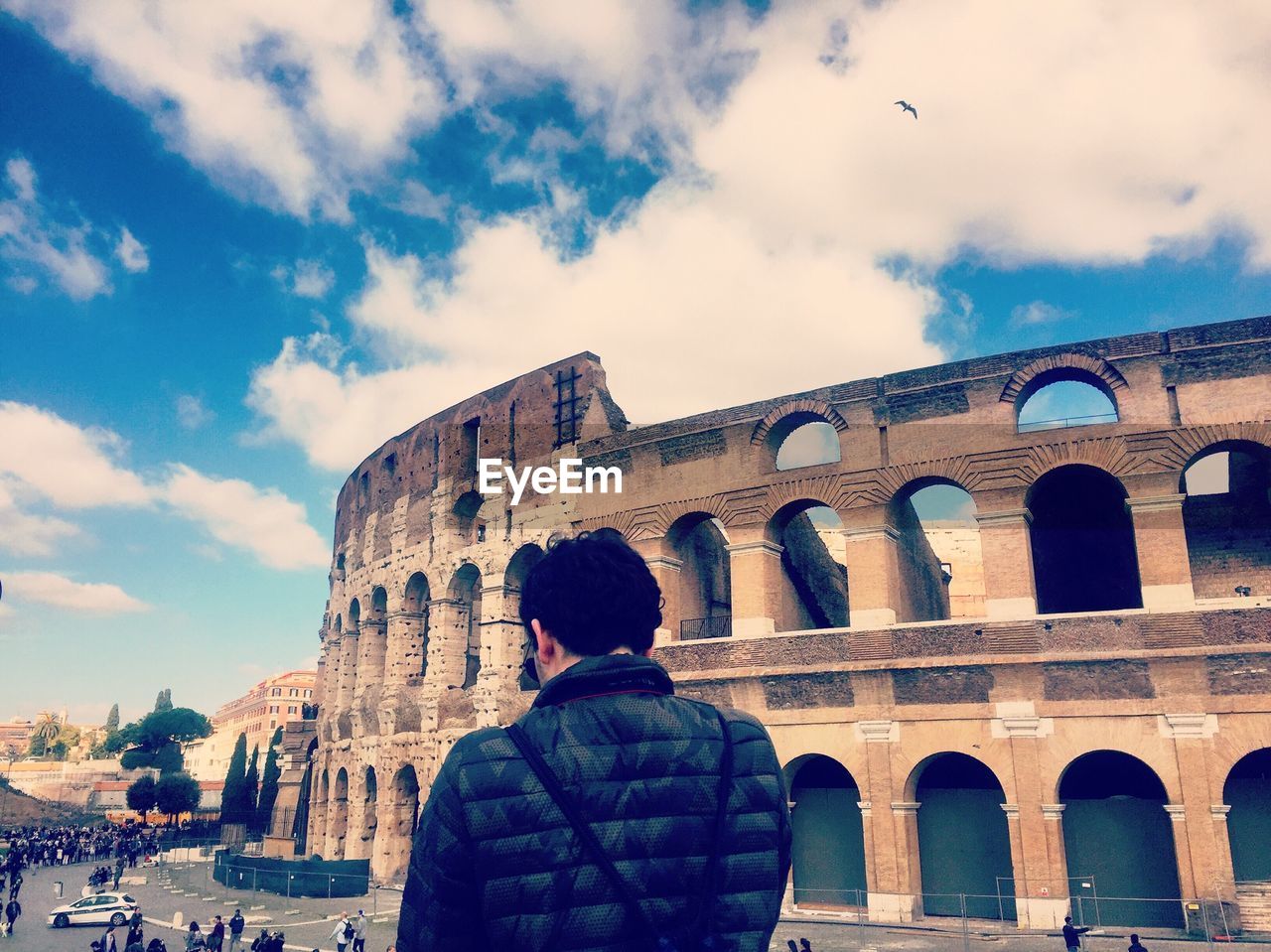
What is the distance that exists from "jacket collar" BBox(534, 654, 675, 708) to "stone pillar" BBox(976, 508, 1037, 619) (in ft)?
55.4

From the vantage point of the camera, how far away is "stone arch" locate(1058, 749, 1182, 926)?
55.3ft

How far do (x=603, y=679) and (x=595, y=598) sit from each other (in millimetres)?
214

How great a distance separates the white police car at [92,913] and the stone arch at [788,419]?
1859 centimetres

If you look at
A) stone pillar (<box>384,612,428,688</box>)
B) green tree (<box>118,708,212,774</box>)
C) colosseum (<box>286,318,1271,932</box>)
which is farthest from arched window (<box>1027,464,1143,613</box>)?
green tree (<box>118,708,212,774</box>)

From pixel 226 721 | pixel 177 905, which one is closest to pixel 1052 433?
pixel 177 905

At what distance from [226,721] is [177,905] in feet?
390

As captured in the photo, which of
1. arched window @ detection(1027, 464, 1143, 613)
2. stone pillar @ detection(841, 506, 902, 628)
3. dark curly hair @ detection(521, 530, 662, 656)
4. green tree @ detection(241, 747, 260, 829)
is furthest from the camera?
green tree @ detection(241, 747, 260, 829)

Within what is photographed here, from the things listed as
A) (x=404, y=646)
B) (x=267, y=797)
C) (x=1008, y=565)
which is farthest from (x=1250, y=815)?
(x=267, y=797)

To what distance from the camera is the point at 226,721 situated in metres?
134

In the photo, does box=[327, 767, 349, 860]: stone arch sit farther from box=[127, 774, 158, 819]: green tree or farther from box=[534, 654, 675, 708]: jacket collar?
box=[534, 654, 675, 708]: jacket collar

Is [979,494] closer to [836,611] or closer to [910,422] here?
[910,422]

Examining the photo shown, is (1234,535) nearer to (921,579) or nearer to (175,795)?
(921,579)

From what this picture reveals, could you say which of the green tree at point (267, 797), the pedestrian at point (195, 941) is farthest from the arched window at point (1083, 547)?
the green tree at point (267, 797)

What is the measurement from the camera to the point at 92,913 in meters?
23.4
